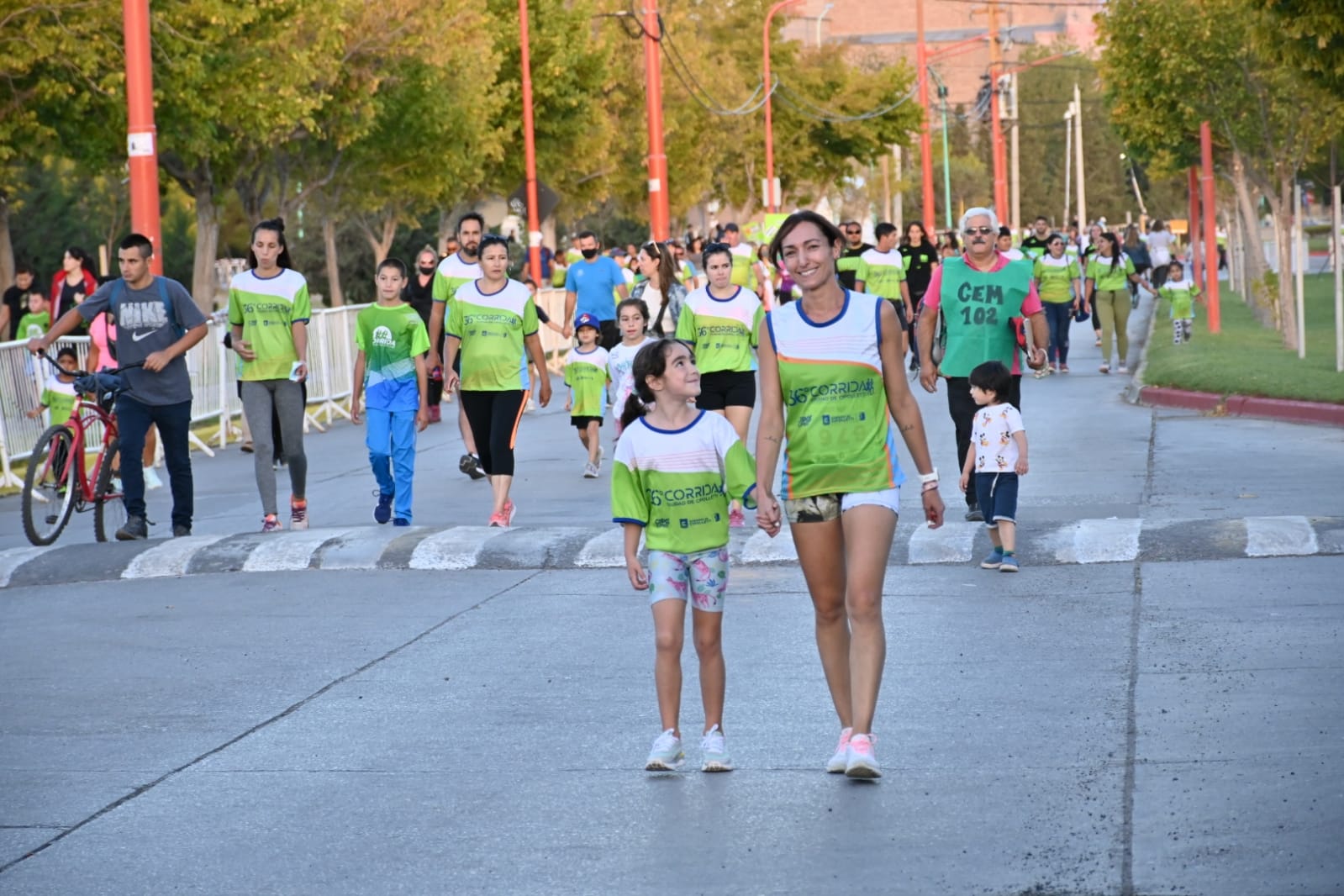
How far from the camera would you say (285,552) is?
11617 mm

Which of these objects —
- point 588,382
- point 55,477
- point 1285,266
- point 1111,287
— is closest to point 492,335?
point 55,477

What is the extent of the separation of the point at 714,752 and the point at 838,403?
1163 mm

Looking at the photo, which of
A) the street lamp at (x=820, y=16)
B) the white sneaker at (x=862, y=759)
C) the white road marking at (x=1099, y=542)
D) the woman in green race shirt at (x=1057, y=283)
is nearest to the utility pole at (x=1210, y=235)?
the woman in green race shirt at (x=1057, y=283)

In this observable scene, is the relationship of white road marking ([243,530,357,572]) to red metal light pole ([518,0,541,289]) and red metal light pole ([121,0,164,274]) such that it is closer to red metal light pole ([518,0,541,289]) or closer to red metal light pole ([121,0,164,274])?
red metal light pole ([121,0,164,274])

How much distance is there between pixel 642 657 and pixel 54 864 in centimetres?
323

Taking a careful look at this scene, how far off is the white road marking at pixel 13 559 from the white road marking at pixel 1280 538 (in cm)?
668

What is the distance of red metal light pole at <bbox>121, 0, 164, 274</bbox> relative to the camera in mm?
15562

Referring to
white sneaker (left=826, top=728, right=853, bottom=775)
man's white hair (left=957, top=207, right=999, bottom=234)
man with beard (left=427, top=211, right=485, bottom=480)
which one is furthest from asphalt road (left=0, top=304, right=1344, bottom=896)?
man with beard (left=427, top=211, right=485, bottom=480)

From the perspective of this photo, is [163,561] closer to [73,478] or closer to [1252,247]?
[73,478]

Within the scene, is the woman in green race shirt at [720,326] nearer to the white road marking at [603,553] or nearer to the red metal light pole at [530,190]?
the white road marking at [603,553]

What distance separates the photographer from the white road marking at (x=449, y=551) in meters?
11.3

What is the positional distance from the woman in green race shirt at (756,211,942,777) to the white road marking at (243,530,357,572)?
5.46m

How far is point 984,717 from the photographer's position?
723 cm

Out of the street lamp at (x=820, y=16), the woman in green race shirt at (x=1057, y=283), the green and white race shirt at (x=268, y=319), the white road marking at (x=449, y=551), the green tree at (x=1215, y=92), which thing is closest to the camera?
the white road marking at (x=449, y=551)
